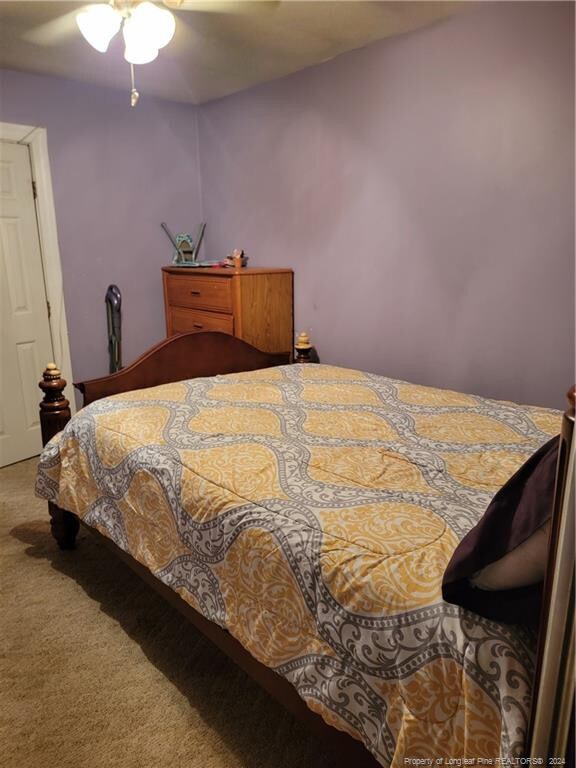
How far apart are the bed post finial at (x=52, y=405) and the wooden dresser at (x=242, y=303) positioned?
1.23m

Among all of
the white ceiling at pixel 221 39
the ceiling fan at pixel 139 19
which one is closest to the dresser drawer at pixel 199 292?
the white ceiling at pixel 221 39

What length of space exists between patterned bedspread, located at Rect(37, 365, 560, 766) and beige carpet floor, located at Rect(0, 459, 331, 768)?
34 cm

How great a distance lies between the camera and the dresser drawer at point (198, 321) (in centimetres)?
334

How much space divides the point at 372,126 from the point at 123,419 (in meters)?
2.00

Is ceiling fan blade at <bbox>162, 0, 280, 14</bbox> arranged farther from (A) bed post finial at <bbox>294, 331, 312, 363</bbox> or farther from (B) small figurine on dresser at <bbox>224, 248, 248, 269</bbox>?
(A) bed post finial at <bbox>294, 331, 312, 363</bbox>

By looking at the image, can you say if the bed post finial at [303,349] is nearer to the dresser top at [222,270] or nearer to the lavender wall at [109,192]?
the dresser top at [222,270]

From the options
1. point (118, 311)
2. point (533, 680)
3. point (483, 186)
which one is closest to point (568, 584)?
point (533, 680)

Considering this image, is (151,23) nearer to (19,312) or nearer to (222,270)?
(222,270)

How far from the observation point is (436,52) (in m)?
2.49

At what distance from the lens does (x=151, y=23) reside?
1.97 meters

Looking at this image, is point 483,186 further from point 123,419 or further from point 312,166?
point 123,419

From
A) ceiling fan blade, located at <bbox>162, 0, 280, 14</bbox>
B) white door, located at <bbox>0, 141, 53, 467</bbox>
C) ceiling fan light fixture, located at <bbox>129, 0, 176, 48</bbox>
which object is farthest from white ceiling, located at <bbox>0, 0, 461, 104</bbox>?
white door, located at <bbox>0, 141, 53, 467</bbox>

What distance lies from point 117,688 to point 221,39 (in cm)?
279

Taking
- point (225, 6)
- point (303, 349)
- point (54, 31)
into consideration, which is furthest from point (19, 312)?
point (225, 6)
